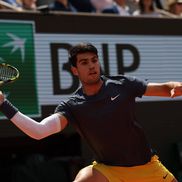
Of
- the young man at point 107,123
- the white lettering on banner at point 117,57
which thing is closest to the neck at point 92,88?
the young man at point 107,123

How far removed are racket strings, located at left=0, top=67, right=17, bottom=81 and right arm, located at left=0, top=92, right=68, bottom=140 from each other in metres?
0.31

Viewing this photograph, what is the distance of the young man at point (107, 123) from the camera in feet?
17.4

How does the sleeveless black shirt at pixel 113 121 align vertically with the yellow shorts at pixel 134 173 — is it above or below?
above

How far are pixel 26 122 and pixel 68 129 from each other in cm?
463

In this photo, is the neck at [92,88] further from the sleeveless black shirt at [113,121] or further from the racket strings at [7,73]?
the racket strings at [7,73]

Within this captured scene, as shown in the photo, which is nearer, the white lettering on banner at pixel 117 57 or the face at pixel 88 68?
the face at pixel 88 68

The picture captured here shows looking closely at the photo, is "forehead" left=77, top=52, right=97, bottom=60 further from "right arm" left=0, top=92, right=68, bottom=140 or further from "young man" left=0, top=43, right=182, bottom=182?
"right arm" left=0, top=92, right=68, bottom=140

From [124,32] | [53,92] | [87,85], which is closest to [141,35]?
[124,32]

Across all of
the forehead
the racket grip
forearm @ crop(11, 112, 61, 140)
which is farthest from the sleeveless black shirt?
the racket grip

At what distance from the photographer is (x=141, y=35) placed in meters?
10.5

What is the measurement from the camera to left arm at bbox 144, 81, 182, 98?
5.04 meters

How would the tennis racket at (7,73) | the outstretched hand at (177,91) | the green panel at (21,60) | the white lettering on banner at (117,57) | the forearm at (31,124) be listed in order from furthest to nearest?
the white lettering on banner at (117,57)
the green panel at (21,60)
the tennis racket at (7,73)
the forearm at (31,124)
the outstretched hand at (177,91)

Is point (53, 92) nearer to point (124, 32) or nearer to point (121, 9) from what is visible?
point (124, 32)

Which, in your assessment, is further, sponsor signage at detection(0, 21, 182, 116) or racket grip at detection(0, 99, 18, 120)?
sponsor signage at detection(0, 21, 182, 116)
